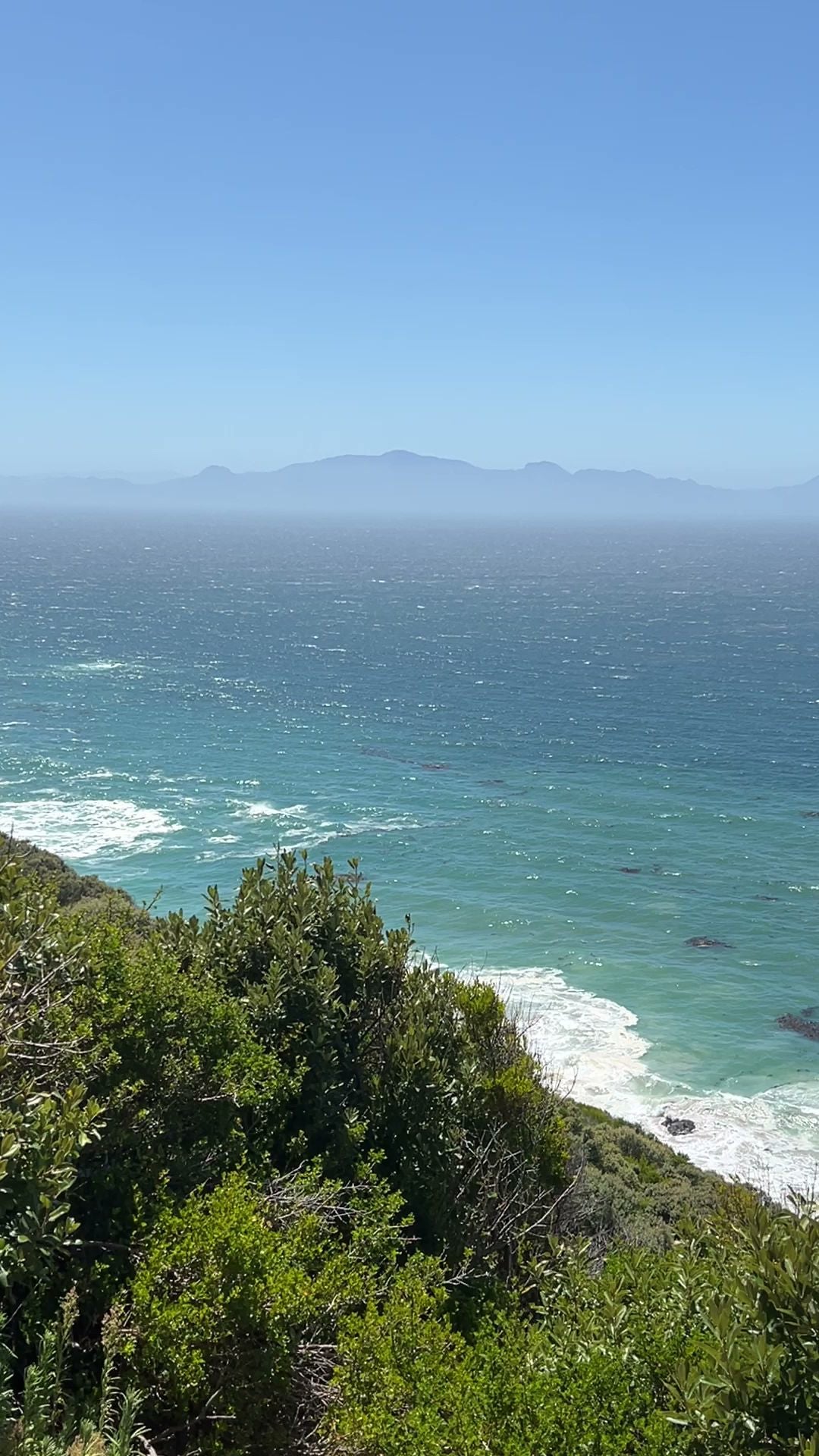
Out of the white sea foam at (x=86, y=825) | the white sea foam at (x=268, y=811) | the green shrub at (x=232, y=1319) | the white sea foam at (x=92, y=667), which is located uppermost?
the green shrub at (x=232, y=1319)

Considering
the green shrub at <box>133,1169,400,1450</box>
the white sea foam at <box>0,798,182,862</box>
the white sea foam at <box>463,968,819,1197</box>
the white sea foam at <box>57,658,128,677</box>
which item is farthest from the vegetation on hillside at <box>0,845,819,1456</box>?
the white sea foam at <box>57,658,128,677</box>

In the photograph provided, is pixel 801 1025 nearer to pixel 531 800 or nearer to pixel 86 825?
pixel 531 800

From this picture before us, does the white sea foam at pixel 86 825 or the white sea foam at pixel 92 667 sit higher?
the white sea foam at pixel 92 667

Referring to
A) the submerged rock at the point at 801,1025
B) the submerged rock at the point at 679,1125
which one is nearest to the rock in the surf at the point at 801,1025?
the submerged rock at the point at 801,1025

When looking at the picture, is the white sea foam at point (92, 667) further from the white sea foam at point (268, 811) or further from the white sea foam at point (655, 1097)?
the white sea foam at point (655, 1097)

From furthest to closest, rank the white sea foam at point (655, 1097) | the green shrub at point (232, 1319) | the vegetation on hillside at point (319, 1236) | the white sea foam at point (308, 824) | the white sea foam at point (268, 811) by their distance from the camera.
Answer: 1. the white sea foam at point (268, 811)
2. the white sea foam at point (308, 824)
3. the white sea foam at point (655, 1097)
4. the green shrub at point (232, 1319)
5. the vegetation on hillside at point (319, 1236)
